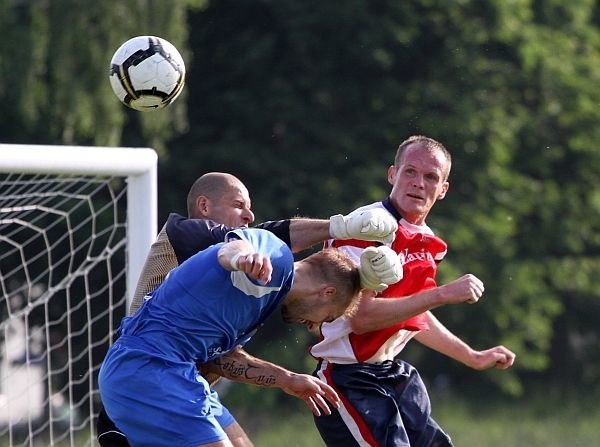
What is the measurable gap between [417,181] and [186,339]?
4.30ft

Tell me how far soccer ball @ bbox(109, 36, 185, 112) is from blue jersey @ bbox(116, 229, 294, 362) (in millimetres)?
1268

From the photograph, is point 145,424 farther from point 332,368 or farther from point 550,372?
point 550,372

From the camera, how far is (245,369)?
4969 mm

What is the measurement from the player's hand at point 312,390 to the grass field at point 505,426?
9.45 metres

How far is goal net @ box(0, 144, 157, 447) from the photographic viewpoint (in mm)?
6625

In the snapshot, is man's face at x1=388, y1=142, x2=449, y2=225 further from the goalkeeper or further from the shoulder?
the shoulder

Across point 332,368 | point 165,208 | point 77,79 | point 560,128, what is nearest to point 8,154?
point 332,368

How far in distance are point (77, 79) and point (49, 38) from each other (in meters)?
0.58

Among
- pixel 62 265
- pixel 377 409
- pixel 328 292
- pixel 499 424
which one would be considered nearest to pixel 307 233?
pixel 328 292

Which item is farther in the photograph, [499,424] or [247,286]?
[499,424]

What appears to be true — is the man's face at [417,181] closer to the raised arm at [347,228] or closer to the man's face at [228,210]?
the raised arm at [347,228]

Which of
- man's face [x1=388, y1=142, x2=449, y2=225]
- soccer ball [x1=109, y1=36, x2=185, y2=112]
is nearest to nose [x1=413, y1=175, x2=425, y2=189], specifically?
man's face [x1=388, y1=142, x2=449, y2=225]

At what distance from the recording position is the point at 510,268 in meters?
18.3

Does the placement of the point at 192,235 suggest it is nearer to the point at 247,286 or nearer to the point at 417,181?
the point at 247,286
